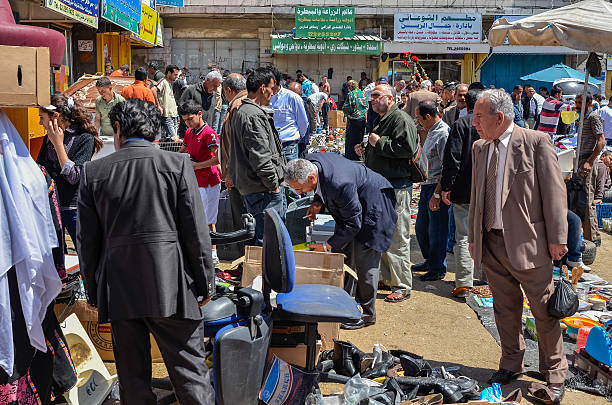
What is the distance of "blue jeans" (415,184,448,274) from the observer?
22.4ft

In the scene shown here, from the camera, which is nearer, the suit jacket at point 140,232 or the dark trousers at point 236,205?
the suit jacket at point 140,232

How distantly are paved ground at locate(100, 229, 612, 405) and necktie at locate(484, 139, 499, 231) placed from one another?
116 centimetres

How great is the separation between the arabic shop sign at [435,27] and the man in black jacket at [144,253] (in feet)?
88.7

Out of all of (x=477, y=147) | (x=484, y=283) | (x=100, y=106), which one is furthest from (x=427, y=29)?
(x=477, y=147)

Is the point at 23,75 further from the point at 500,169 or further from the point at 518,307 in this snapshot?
the point at 518,307

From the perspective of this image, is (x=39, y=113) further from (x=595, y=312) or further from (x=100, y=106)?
(x=100, y=106)

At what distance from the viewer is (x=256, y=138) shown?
18.9 ft

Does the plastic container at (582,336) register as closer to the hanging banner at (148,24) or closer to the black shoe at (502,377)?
the black shoe at (502,377)

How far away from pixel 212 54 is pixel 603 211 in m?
22.4

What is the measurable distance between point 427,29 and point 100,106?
21.2 metres

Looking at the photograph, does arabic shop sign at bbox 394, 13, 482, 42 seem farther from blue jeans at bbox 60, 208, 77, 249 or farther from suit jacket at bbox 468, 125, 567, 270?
suit jacket at bbox 468, 125, 567, 270

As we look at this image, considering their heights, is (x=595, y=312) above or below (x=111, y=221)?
below

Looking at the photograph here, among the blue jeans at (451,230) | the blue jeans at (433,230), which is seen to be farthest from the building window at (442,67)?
the blue jeans at (433,230)

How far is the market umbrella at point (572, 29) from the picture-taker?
7121 millimetres
